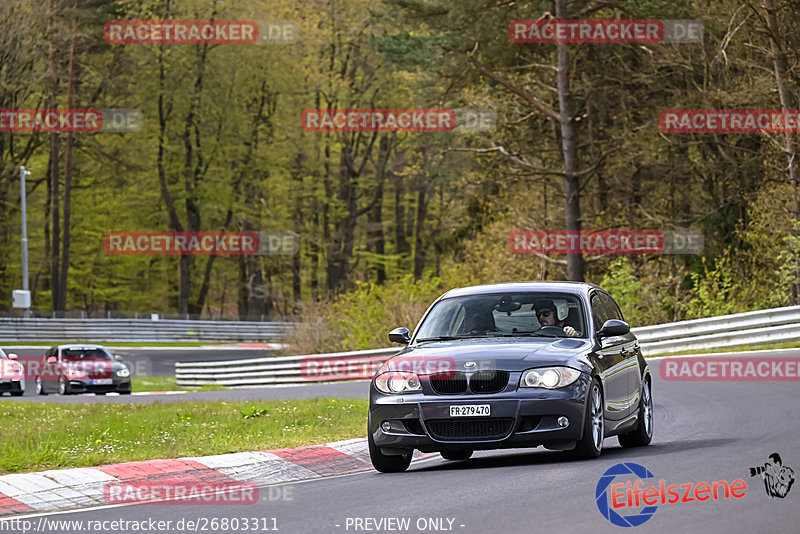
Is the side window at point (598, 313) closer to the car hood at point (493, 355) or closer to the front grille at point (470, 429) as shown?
the car hood at point (493, 355)

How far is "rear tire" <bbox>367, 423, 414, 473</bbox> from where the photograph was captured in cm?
1094

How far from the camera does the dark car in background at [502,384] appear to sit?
10.4 m

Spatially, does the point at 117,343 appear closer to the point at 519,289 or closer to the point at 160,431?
the point at 160,431

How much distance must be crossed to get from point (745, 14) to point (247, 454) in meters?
26.8

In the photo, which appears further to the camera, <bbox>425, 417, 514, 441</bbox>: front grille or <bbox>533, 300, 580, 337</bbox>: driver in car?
<bbox>533, 300, 580, 337</bbox>: driver in car

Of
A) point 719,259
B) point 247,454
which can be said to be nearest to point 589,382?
point 247,454

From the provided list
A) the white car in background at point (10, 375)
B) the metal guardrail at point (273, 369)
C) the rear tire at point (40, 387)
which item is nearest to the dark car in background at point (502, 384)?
the metal guardrail at point (273, 369)

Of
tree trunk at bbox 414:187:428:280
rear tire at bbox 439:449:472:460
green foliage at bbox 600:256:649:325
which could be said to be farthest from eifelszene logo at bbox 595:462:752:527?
tree trunk at bbox 414:187:428:280

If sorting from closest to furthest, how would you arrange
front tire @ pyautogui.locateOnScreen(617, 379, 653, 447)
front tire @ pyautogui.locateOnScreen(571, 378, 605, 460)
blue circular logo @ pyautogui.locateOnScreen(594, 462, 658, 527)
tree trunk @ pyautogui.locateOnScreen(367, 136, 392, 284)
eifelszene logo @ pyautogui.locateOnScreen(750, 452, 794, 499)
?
blue circular logo @ pyautogui.locateOnScreen(594, 462, 658, 527)
eifelszene logo @ pyautogui.locateOnScreen(750, 452, 794, 499)
front tire @ pyautogui.locateOnScreen(571, 378, 605, 460)
front tire @ pyautogui.locateOnScreen(617, 379, 653, 447)
tree trunk @ pyautogui.locateOnScreen(367, 136, 392, 284)

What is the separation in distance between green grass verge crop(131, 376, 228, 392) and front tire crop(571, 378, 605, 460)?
2333 centimetres

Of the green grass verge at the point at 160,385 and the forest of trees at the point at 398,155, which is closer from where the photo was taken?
the green grass verge at the point at 160,385

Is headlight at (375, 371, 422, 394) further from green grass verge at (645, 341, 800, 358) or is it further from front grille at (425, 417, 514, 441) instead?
green grass verge at (645, 341, 800, 358)

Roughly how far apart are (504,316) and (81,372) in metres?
24.2

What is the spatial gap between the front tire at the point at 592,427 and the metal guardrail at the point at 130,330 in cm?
4865
